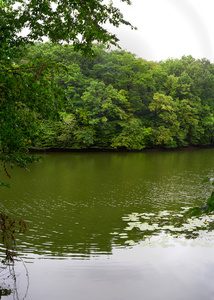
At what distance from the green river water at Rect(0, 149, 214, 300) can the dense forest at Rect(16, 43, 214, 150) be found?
15.3m

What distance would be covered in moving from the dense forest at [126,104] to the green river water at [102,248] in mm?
15332

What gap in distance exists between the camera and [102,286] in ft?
15.4

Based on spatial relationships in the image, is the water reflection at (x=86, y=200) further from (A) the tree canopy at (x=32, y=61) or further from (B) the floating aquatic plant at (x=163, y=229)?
(A) the tree canopy at (x=32, y=61)

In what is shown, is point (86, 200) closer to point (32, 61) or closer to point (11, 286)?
point (11, 286)

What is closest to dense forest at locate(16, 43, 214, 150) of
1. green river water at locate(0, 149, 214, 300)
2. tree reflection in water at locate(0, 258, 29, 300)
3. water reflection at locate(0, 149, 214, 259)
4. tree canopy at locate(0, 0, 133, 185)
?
water reflection at locate(0, 149, 214, 259)

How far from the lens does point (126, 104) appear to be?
3172 cm

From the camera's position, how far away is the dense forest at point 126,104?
28.1m

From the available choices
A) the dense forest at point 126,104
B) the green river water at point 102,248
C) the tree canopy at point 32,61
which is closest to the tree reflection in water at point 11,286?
the green river water at point 102,248

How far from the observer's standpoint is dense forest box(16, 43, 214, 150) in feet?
92.3

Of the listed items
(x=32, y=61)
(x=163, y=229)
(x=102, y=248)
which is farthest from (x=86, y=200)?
(x=32, y=61)

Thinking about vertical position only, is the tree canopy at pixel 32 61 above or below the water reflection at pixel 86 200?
above

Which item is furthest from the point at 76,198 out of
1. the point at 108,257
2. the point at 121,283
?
the point at 121,283

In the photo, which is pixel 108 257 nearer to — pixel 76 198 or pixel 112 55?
pixel 76 198

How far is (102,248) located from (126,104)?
2649 centimetres
